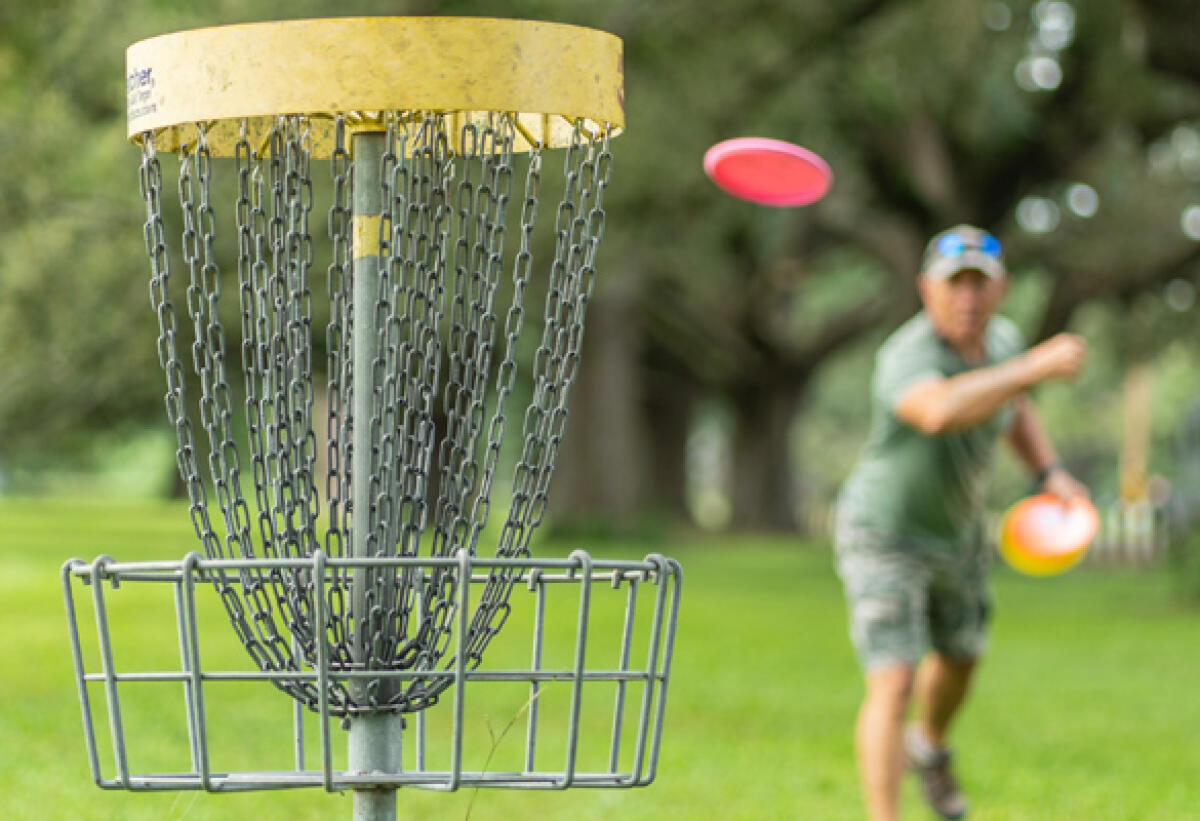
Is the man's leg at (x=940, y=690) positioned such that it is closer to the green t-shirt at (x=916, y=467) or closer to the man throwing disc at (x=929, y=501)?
the man throwing disc at (x=929, y=501)

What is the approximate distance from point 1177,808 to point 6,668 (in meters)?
7.96

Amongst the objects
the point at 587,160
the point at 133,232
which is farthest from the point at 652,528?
the point at 587,160

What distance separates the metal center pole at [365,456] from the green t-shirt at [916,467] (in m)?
3.71

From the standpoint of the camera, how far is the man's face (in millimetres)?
6375

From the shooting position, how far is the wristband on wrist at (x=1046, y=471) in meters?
6.68

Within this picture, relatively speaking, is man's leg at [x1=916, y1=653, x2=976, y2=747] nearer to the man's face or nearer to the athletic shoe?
the athletic shoe

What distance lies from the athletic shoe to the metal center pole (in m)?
4.66

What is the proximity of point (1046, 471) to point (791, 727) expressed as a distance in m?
3.40

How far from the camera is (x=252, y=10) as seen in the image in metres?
13.8

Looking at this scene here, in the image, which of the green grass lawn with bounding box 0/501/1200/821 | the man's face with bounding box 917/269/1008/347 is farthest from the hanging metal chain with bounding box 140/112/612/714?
the man's face with bounding box 917/269/1008/347

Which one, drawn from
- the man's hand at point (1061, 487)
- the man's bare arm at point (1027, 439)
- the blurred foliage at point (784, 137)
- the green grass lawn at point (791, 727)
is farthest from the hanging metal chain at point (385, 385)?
the blurred foliage at point (784, 137)

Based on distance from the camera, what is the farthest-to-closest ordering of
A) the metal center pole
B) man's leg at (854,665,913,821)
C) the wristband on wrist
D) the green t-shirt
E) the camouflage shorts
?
1. the wristband on wrist
2. the green t-shirt
3. the camouflage shorts
4. man's leg at (854,665,913,821)
5. the metal center pole

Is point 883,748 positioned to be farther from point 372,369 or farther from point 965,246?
point 372,369

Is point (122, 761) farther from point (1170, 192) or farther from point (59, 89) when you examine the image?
point (1170, 192)
